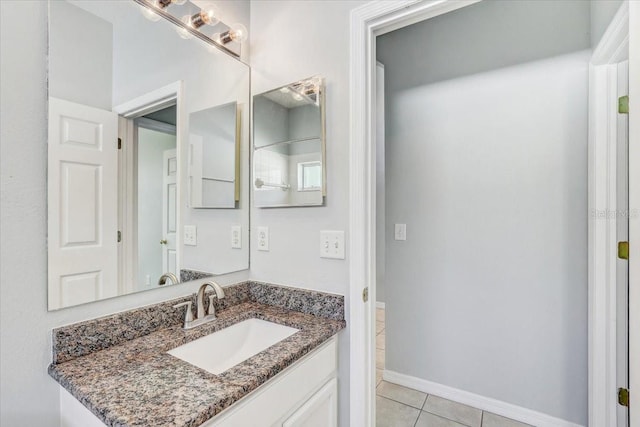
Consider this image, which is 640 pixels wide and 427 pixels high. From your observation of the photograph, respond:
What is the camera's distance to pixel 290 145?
1405mm

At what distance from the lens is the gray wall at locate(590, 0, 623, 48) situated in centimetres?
131

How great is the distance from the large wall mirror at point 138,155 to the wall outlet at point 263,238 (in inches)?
3.7

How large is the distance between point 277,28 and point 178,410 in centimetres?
157

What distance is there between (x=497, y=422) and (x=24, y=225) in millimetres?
2478

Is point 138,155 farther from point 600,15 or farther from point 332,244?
point 600,15

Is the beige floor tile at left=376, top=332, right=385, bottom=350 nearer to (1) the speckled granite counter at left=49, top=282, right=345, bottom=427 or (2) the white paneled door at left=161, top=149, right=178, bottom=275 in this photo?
(1) the speckled granite counter at left=49, top=282, right=345, bottom=427

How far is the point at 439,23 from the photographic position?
2055 millimetres

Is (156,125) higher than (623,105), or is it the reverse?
(623,105)

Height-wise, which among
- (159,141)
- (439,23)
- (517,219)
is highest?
(439,23)

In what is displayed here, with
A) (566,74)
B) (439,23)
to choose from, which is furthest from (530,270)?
(439,23)

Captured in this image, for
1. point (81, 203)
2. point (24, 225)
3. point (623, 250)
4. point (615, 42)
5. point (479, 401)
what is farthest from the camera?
point (479, 401)

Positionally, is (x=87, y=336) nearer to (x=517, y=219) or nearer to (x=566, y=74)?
(x=517, y=219)

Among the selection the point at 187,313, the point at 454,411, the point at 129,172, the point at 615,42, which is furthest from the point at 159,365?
the point at 615,42

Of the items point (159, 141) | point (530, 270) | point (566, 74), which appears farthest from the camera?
point (530, 270)
